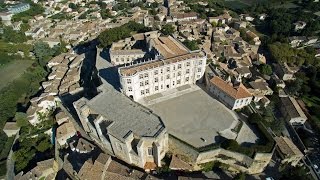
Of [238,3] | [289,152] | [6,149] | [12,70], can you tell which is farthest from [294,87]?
[12,70]

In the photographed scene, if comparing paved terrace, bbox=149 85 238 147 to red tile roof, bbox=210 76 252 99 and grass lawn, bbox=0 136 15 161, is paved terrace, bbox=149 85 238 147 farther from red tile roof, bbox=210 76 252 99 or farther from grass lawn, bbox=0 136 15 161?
grass lawn, bbox=0 136 15 161

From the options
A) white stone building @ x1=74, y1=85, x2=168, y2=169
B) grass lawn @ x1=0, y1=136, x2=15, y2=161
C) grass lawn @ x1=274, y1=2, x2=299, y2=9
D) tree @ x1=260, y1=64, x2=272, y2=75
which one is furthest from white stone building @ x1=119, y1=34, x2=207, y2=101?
grass lawn @ x1=274, y1=2, x2=299, y2=9

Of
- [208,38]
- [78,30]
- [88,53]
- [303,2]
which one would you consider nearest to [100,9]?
[78,30]

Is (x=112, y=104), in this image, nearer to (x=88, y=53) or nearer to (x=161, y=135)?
(x=161, y=135)

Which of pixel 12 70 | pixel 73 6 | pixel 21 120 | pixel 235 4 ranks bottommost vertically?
pixel 12 70

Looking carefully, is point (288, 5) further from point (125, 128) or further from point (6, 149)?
point (6, 149)

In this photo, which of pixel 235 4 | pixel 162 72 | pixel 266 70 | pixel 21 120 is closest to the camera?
pixel 162 72
